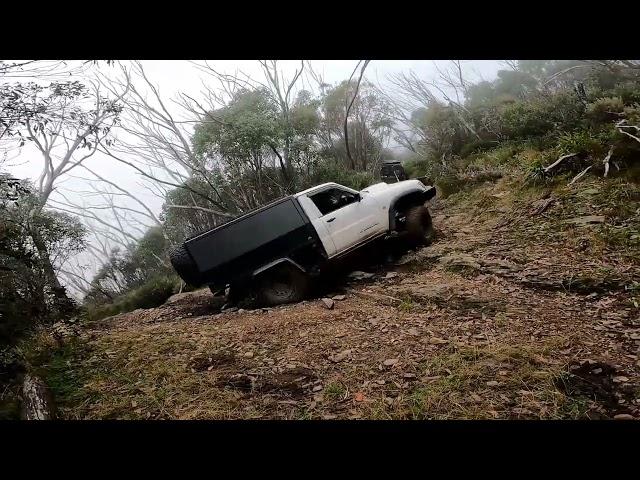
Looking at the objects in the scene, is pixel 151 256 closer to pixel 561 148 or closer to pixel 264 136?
pixel 264 136

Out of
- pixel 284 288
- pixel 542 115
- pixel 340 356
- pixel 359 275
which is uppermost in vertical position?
pixel 542 115

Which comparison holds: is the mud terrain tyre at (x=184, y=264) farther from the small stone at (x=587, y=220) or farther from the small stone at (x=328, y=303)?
the small stone at (x=587, y=220)

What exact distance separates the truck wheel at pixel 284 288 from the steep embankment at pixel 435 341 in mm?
192

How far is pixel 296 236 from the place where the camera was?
3756mm

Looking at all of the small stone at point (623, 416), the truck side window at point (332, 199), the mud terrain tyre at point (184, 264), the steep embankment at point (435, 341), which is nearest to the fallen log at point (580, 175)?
the steep embankment at point (435, 341)

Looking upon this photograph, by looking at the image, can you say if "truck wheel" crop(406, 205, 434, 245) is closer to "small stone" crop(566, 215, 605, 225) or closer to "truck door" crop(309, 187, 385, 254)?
"truck door" crop(309, 187, 385, 254)

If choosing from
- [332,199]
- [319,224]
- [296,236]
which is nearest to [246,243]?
[296,236]

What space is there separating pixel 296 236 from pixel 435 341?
1.92 m

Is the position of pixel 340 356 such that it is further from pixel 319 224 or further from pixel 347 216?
pixel 347 216

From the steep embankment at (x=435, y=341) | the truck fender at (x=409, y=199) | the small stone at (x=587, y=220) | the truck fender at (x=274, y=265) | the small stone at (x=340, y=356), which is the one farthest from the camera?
the truck fender at (x=409, y=199)

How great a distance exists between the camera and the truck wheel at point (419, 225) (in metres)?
4.21
